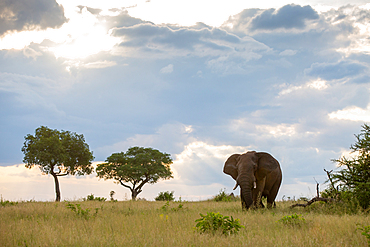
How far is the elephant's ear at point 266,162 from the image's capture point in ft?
48.0

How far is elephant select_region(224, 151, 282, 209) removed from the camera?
13656 mm

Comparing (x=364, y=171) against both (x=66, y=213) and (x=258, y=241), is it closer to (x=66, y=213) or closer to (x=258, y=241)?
(x=258, y=241)

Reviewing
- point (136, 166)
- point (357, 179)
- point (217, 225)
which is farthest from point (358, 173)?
point (136, 166)

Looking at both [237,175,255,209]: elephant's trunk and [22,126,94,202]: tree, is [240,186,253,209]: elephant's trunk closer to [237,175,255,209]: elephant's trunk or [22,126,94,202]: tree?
[237,175,255,209]: elephant's trunk

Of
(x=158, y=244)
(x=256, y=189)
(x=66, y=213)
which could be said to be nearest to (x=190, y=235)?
(x=158, y=244)

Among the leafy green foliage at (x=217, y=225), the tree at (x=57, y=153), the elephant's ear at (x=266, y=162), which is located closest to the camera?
the leafy green foliage at (x=217, y=225)

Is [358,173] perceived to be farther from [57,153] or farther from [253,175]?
[57,153]

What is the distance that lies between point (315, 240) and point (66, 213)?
10847 mm

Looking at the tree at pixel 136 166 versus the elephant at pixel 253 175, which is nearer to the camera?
the elephant at pixel 253 175

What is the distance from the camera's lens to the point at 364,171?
15.3m

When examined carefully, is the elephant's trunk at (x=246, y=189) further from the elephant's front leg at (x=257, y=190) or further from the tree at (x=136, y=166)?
the tree at (x=136, y=166)

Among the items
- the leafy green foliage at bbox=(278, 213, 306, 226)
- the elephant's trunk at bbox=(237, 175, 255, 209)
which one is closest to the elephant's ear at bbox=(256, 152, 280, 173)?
the elephant's trunk at bbox=(237, 175, 255, 209)

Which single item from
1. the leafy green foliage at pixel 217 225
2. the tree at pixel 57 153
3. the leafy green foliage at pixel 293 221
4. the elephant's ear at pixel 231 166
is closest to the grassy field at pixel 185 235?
the leafy green foliage at pixel 293 221

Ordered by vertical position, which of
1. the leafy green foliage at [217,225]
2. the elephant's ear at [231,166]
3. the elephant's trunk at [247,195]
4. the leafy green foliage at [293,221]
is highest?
the elephant's ear at [231,166]
